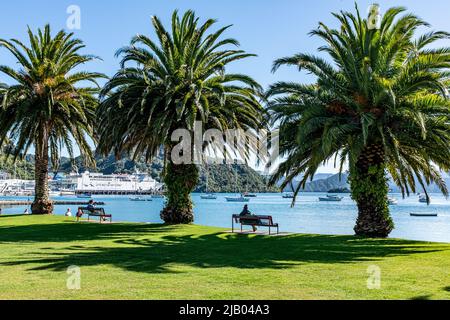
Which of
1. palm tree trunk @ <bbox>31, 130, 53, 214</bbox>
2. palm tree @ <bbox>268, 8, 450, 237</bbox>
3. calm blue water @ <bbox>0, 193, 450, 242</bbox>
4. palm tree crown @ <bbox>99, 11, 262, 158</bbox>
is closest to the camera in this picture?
palm tree @ <bbox>268, 8, 450, 237</bbox>

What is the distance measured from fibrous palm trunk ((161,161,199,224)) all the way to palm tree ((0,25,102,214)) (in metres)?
7.24

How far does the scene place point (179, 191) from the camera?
25234 millimetres

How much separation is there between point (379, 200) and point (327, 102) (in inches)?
176

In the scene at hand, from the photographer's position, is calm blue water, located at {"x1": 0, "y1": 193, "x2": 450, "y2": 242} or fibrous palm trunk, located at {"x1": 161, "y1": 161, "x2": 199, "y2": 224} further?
calm blue water, located at {"x1": 0, "y1": 193, "x2": 450, "y2": 242}

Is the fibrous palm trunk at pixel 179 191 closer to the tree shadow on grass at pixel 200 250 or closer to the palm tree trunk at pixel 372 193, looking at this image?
the tree shadow on grass at pixel 200 250

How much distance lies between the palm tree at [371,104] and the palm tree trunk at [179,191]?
6518 millimetres

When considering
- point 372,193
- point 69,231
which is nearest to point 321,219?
point 372,193

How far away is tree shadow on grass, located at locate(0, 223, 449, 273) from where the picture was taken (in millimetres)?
12148

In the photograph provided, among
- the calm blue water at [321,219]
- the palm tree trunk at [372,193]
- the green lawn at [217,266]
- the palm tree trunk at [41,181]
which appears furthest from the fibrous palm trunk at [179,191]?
the calm blue water at [321,219]

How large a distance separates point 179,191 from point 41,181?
11700 millimetres

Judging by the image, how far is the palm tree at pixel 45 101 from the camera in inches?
1145

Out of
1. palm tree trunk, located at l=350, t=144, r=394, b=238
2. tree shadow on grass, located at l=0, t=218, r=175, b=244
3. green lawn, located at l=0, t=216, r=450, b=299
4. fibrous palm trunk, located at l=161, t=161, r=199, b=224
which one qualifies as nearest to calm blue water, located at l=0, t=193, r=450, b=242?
fibrous palm trunk, located at l=161, t=161, r=199, b=224

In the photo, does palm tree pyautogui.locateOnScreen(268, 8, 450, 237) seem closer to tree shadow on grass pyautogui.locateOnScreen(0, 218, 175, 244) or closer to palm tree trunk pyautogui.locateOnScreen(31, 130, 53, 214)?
tree shadow on grass pyautogui.locateOnScreen(0, 218, 175, 244)

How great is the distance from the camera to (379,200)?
19.2 metres
